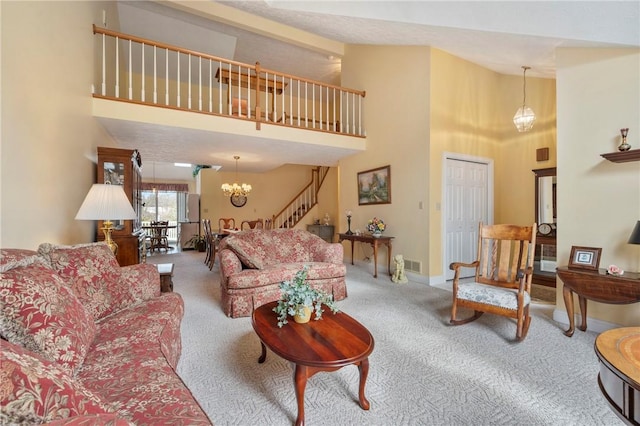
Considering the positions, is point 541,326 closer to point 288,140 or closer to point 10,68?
point 288,140

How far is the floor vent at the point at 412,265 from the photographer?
4562 mm

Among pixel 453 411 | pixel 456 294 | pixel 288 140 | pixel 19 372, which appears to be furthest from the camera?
pixel 288 140

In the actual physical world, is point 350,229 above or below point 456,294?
above

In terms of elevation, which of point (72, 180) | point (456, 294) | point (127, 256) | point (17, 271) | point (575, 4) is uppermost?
point (575, 4)

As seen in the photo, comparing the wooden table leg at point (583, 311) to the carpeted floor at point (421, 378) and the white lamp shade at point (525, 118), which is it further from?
the white lamp shade at point (525, 118)

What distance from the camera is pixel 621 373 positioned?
87 centimetres

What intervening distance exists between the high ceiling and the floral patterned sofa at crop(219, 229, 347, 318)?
2082 mm

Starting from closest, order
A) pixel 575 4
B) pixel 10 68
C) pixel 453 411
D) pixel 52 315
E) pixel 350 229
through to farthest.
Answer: pixel 52 315 → pixel 453 411 → pixel 10 68 → pixel 575 4 → pixel 350 229

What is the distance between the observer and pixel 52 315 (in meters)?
1.21

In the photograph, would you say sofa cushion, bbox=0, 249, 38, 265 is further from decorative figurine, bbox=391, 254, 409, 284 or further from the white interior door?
the white interior door

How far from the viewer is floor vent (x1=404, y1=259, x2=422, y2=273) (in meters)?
4.56

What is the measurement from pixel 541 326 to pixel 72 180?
490 cm

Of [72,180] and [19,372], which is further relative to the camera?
[72,180]

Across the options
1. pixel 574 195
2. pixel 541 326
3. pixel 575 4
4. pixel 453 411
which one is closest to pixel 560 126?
pixel 574 195
